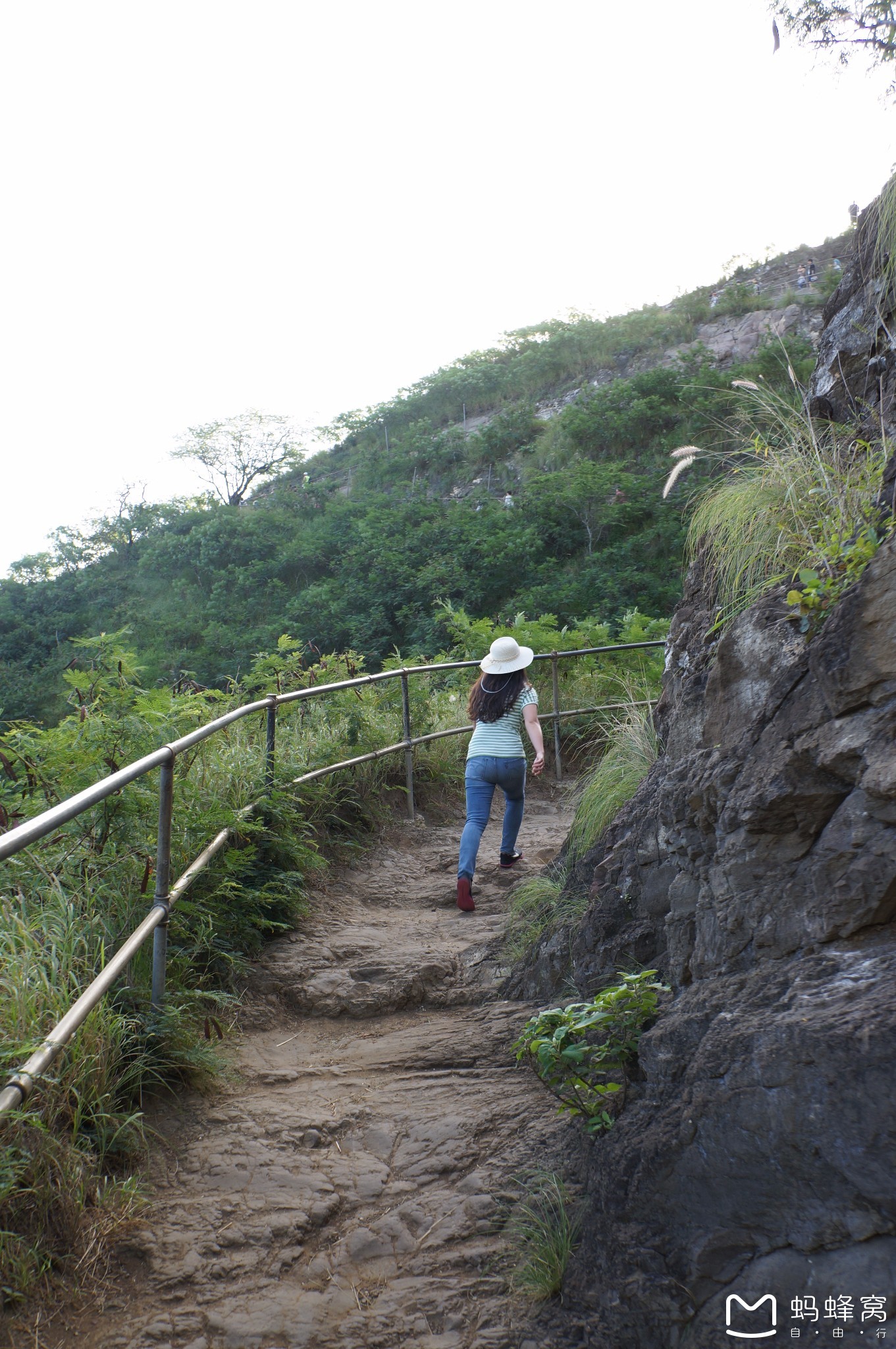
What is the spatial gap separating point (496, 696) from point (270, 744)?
136 centimetres

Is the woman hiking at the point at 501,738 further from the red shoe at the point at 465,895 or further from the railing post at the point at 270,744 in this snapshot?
the railing post at the point at 270,744

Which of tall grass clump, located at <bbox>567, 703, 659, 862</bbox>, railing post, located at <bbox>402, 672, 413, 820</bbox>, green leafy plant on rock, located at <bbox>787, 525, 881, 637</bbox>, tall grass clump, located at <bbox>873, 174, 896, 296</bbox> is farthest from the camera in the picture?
railing post, located at <bbox>402, 672, 413, 820</bbox>

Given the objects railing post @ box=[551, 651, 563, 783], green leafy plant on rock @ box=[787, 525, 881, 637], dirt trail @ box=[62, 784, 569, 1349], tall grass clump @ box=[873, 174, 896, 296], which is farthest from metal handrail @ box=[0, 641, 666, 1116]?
tall grass clump @ box=[873, 174, 896, 296]

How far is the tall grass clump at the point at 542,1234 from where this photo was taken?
2338mm

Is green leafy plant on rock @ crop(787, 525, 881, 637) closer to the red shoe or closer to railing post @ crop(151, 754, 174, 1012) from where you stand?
railing post @ crop(151, 754, 174, 1012)

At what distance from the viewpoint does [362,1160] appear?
301 centimetres

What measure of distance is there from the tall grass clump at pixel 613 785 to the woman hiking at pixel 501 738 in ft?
1.96

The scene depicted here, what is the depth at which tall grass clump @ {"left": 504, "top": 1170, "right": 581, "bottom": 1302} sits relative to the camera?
2338mm

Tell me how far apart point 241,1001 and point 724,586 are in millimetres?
2654

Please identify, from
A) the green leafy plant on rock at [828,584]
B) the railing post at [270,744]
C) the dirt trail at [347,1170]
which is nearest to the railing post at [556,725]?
the railing post at [270,744]

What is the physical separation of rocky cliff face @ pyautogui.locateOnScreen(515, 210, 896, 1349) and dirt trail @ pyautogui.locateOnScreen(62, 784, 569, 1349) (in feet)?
1.40

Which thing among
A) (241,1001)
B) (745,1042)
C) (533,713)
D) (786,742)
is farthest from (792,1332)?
(533,713)

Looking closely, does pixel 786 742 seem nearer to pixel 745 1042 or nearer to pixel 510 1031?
pixel 745 1042

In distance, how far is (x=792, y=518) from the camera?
3.50m
